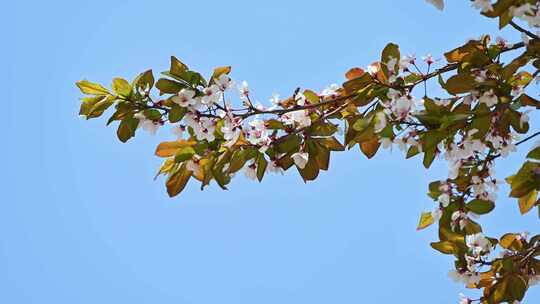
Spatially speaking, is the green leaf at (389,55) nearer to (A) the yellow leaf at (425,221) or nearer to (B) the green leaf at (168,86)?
(A) the yellow leaf at (425,221)

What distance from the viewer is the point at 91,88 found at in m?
2.43

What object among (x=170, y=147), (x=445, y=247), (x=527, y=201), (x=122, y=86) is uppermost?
(x=122, y=86)

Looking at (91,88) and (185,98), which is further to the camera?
(91,88)

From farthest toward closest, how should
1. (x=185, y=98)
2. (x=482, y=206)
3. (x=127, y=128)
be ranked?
(x=127, y=128) < (x=185, y=98) < (x=482, y=206)

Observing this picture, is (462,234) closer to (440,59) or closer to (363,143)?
(363,143)

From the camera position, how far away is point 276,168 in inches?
91.1

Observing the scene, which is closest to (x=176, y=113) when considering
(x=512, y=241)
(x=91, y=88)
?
(x=91, y=88)

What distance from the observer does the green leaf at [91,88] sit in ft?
7.91

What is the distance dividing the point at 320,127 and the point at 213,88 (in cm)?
35

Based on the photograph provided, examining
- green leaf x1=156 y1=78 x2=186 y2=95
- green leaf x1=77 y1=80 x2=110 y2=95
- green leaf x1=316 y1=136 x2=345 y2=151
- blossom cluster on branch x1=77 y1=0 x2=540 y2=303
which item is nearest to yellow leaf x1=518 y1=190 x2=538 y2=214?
blossom cluster on branch x1=77 y1=0 x2=540 y2=303

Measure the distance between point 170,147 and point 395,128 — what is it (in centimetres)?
72

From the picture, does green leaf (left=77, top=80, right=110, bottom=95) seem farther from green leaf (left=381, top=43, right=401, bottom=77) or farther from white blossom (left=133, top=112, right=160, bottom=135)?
green leaf (left=381, top=43, right=401, bottom=77)

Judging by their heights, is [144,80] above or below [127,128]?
above

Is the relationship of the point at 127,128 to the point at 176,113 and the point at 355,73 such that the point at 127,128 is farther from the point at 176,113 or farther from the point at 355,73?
the point at 355,73
